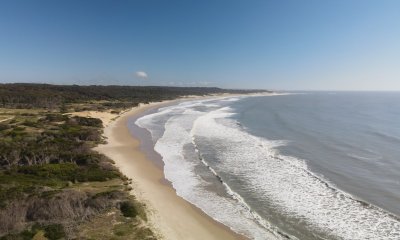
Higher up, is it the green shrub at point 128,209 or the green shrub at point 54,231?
the green shrub at point 54,231

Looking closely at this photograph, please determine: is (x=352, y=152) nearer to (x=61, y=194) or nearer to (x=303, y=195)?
(x=303, y=195)

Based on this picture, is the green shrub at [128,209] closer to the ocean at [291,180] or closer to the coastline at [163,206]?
the coastline at [163,206]

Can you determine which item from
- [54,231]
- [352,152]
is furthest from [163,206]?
[352,152]

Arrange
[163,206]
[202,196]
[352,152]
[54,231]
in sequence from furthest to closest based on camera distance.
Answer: [352,152]
[202,196]
[163,206]
[54,231]

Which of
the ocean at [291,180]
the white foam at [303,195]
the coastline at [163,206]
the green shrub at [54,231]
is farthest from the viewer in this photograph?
the ocean at [291,180]

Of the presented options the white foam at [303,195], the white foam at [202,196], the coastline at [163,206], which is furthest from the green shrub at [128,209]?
the white foam at [303,195]

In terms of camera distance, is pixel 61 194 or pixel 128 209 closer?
pixel 128 209

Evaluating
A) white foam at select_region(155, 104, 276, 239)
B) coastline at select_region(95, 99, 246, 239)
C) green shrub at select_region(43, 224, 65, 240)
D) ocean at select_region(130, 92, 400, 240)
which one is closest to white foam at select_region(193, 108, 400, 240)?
ocean at select_region(130, 92, 400, 240)

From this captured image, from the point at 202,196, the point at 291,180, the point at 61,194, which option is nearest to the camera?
the point at 61,194
